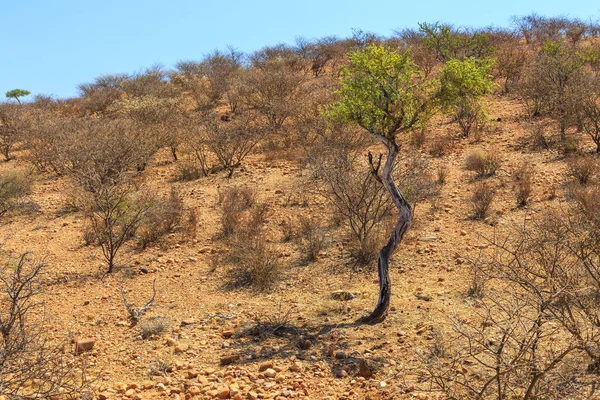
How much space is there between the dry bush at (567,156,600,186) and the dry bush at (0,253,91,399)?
9158 mm

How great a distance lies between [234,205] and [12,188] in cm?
635

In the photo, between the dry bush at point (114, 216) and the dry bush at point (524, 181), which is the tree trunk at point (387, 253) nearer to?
the dry bush at point (524, 181)

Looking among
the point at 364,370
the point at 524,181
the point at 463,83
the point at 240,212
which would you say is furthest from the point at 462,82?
the point at 240,212

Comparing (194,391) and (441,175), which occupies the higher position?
(441,175)

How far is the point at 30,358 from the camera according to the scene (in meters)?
5.04

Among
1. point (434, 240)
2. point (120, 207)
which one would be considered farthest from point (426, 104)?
point (120, 207)

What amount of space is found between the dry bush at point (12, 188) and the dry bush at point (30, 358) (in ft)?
12.2

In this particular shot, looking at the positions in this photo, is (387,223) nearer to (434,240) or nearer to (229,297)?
(434,240)

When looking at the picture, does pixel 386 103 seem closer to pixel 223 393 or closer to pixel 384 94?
pixel 384 94

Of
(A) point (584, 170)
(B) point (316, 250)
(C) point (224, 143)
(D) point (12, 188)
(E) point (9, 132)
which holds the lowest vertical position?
(B) point (316, 250)

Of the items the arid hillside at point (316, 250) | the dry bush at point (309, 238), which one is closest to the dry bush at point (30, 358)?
the arid hillside at point (316, 250)

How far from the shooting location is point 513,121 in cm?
1476

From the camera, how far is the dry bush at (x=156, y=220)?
360 inches

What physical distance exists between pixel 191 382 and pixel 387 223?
5.09 meters
